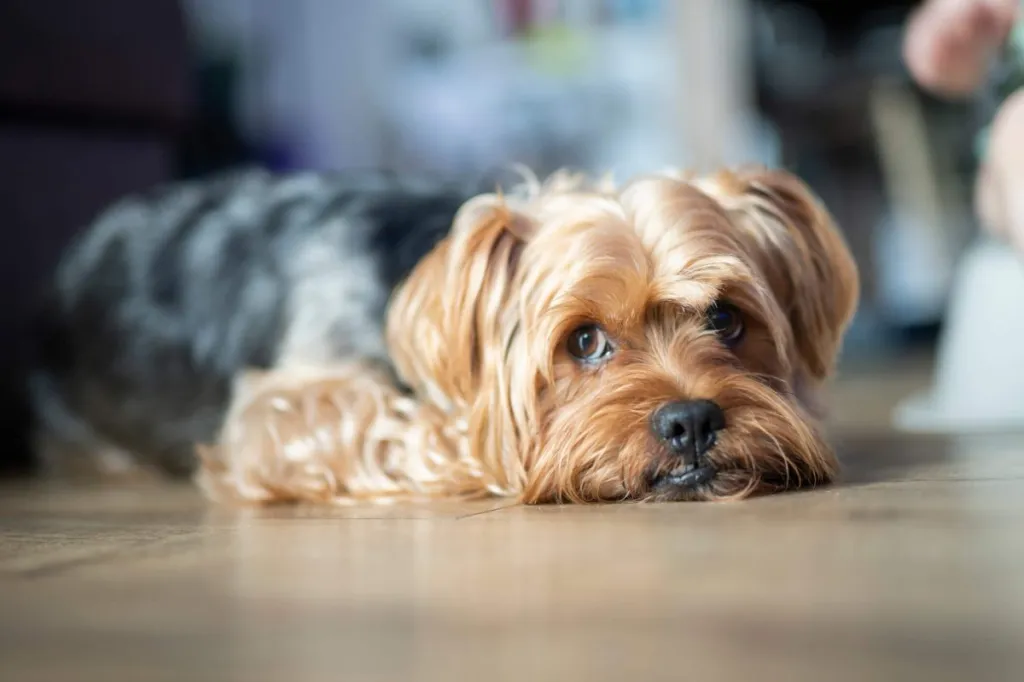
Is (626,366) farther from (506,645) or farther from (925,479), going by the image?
(506,645)

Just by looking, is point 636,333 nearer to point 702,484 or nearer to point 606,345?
point 606,345

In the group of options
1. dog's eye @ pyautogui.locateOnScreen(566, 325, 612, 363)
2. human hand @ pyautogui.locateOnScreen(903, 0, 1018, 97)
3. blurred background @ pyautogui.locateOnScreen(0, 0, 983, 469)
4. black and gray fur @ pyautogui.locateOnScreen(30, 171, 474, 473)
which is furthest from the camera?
blurred background @ pyautogui.locateOnScreen(0, 0, 983, 469)

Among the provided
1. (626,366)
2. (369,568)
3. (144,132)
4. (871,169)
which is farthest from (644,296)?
(871,169)

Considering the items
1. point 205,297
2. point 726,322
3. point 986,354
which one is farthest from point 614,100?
point 726,322

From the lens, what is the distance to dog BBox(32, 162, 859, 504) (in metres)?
2.18

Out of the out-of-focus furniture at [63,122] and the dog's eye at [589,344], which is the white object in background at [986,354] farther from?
the out-of-focus furniture at [63,122]

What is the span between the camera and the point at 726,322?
7.76 feet

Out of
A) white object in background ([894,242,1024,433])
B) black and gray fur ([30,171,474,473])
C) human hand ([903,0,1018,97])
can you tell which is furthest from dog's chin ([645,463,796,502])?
human hand ([903,0,1018,97])

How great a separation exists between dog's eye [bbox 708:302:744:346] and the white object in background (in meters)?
1.30

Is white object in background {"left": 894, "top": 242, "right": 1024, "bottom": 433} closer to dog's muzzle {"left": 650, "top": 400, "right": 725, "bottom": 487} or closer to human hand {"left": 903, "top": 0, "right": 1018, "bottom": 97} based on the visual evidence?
human hand {"left": 903, "top": 0, "right": 1018, "bottom": 97}

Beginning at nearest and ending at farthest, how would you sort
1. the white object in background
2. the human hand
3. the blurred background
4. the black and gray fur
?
the black and gray fur, the human hand, the white object in background, the blurred background

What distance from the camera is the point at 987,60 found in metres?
3.36

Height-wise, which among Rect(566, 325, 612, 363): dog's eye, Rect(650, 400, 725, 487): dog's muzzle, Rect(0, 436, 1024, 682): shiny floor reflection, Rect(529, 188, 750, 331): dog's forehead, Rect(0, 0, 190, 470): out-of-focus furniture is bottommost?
Rect(0, 436, 1024, 682): shiny floor reflection

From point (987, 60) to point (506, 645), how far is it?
2755 millimetres
